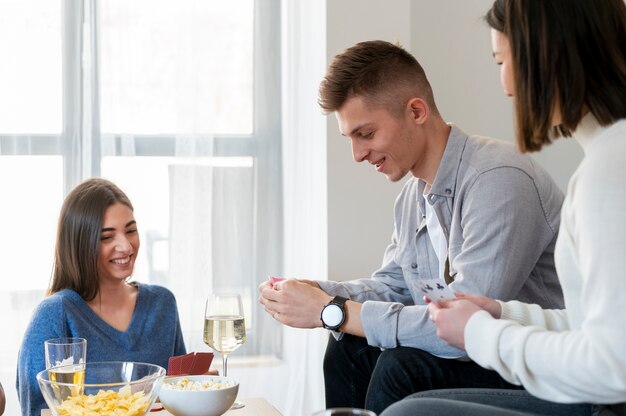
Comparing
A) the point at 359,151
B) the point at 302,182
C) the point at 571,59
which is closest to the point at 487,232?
the point at 359,151

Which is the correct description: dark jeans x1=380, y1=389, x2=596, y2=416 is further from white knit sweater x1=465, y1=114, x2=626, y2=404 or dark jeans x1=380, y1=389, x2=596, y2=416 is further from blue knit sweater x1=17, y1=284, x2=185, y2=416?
blue knit sweater x1=17, y1=284, x2=185, y2=416

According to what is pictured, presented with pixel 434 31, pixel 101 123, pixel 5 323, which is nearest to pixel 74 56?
pixel 101 123

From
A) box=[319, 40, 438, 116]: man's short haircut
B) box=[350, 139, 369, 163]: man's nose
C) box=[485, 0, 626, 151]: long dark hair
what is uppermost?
box=[319, 40, 438, 116]: man's short haircut

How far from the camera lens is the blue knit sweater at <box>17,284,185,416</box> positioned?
2.25 meters

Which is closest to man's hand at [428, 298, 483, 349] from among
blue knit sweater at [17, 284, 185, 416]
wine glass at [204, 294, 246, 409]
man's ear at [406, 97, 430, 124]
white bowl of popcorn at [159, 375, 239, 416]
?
white bowl of popcorn at [159, 375, 239, 416]

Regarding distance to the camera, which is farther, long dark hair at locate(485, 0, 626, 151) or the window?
the window

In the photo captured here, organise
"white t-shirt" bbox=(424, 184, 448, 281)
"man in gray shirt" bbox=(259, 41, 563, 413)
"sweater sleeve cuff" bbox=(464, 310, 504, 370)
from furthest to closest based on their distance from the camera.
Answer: "white t-shirt" bbox=(424, 184, 448, 281)
"man in gray shirt" bbox=(259, 41, 563, 413)
"sweater sleeve cuff" bbox=(464, 310, 504, 370)

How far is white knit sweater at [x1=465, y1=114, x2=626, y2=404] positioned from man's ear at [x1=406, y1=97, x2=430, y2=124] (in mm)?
943

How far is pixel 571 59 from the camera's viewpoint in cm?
129

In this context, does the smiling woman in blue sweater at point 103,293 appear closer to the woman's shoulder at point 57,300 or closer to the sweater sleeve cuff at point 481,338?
the woman's shoulder at point 57,300

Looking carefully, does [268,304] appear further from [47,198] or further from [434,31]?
[434,31]

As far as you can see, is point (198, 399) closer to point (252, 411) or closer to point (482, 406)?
point (252, 411)

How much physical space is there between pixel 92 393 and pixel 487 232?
39.0 inches

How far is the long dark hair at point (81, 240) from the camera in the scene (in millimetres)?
2449
